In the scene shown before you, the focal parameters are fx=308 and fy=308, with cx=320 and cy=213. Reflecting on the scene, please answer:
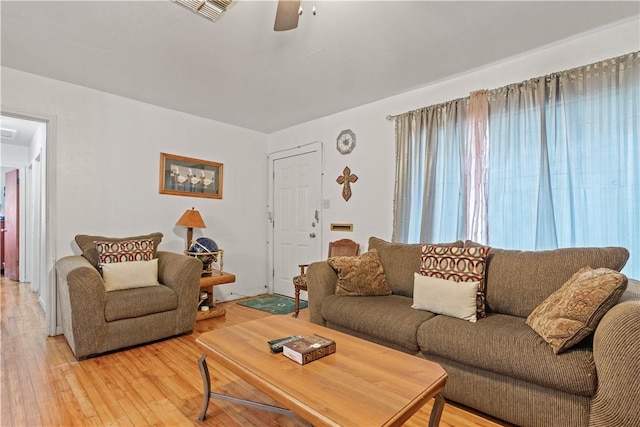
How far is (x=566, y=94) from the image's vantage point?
231cm

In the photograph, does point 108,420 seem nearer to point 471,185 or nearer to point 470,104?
point 471,185

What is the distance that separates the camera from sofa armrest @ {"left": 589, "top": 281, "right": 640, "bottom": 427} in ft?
3.90

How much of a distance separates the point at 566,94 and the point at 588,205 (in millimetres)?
842

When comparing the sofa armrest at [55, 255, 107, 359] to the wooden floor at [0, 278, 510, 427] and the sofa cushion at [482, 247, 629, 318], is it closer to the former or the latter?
the wooden floor at [0, 278, 510, 427]

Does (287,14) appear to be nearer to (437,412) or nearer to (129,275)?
(437,412)

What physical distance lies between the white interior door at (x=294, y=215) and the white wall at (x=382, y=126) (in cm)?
19

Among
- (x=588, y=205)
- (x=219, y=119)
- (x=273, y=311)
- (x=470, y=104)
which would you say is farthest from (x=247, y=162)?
(x=588, y=205)

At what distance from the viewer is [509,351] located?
1.59 m

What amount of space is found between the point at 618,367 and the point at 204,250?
3428 millimetres

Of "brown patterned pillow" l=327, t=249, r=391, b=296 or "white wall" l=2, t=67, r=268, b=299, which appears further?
"white wall" l=2, t=67, r=268, b=299

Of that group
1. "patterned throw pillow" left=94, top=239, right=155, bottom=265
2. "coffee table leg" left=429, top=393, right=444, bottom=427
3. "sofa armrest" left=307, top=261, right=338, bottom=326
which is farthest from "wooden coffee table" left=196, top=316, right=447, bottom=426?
"patterned throw pillow" left=94, top=239, right=155, bottom=265

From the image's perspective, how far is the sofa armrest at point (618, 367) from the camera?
1189mm

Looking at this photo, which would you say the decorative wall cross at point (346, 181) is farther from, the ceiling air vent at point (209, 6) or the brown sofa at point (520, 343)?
the ceiling air vent at point (209, 6)

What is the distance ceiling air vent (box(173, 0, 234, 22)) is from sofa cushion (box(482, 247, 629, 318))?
2440 millimetres
